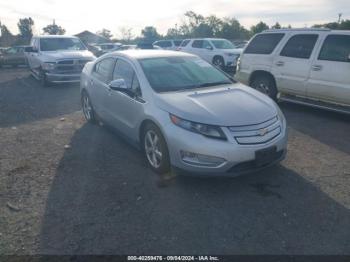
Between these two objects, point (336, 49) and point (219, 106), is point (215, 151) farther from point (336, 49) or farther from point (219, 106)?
point (336, 49)

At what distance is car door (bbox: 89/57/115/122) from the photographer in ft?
19.2

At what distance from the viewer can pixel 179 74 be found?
16.7 ft

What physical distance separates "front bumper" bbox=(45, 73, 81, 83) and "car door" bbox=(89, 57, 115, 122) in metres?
5.85

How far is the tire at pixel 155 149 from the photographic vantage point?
14.0 ft

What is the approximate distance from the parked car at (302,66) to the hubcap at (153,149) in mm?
4349

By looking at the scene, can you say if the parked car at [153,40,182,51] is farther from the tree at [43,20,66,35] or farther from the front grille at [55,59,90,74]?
the tree at [43,20,66,35]

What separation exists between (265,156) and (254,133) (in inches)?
12.5

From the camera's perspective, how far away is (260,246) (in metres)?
3.10

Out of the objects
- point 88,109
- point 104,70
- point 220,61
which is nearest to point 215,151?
point 104,70

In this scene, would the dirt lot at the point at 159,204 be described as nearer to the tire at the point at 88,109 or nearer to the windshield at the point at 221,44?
the tire at the point at 88,109

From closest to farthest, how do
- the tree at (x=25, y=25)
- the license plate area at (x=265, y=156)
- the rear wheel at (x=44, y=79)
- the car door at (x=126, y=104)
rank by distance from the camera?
the license plate area at (x=265, y=156)
the car door at (x=126, y=104)
the rear wheel at (x=44, y=79)
the tree at (x=25, y=25)

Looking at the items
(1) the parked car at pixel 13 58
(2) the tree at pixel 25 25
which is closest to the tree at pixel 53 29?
(2) the tree at pixel 25 25

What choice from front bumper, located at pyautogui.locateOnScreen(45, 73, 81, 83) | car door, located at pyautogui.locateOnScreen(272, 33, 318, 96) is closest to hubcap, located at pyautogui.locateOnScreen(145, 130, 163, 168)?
car door, located at pyautogui.locateOnScreen(272, 33, 318, 96)

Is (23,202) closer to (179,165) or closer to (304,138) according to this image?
(179,165)
